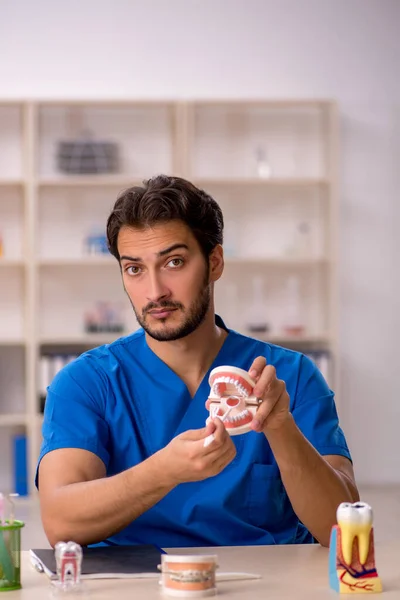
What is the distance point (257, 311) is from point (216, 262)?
3228mm

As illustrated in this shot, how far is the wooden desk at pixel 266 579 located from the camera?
4.30 ft

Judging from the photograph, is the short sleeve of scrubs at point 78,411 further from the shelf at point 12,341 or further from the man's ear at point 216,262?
the shelf at point 12,341

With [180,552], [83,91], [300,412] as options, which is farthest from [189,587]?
[83,91]

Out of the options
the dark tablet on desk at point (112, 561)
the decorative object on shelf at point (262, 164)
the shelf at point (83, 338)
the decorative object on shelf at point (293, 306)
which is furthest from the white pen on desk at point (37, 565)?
the decorative object on shelf at point (262, 164)

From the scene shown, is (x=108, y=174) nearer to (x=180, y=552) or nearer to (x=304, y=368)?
(x=304, y=368)

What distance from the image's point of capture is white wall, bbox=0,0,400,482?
5.13 m

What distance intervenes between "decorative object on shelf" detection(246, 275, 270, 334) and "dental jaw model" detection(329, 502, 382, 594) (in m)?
3.71

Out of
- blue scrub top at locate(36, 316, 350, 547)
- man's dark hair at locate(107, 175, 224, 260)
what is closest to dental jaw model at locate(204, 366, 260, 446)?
blue scrub top at locate(36, 316, 350, 547)

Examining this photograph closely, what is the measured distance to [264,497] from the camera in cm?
177

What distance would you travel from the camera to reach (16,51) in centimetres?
511

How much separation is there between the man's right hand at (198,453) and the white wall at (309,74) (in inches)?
152

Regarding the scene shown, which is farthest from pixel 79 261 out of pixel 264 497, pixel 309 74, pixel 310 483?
pixel 310 483

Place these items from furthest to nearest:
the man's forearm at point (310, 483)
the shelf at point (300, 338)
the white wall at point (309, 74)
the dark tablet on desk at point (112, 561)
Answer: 1. the white wall at point (309, 74)
2. the shelf at point (300, 338)
3. the man's forearm at point (310, 483)
4. the dark tablet on desk at point (112, 561)

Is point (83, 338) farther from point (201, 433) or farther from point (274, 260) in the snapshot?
point (201, 433)
